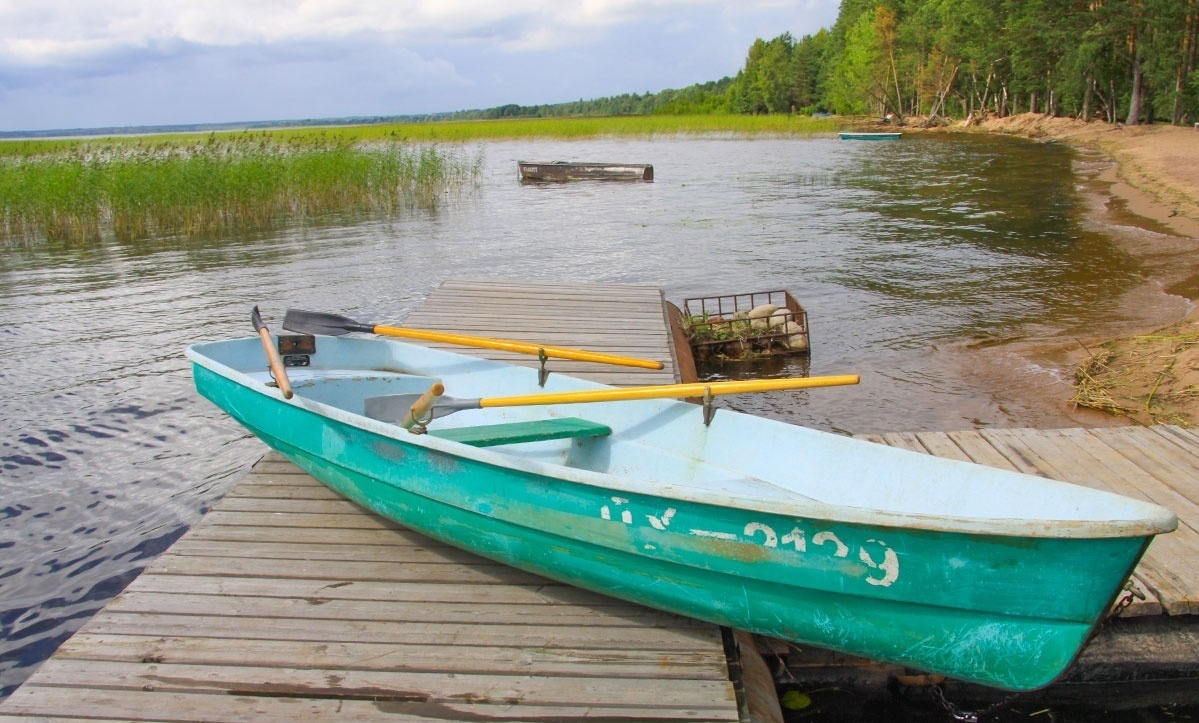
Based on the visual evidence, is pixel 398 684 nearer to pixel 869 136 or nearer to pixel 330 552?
pixel 330 552

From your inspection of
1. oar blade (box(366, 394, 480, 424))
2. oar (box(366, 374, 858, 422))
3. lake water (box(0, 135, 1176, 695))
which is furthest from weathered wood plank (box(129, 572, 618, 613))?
lake water (box(0, 135, 1176, 695))

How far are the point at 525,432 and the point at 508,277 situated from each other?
11.1m

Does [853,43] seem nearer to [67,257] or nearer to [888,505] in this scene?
[67,257]

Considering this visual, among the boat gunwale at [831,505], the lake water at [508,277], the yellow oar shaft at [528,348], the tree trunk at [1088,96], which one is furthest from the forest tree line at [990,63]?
the boat gunwale at [831,505]

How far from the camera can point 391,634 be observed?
376 cm

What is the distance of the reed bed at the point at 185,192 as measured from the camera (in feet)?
58.0

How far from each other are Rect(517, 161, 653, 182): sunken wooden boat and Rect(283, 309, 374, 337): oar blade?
2705 centimetres

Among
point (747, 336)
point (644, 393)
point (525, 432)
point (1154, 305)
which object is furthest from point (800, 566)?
point (1154, 305)

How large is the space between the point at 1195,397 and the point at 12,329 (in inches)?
543

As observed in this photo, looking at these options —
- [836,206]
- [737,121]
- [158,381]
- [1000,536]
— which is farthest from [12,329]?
[737,121]

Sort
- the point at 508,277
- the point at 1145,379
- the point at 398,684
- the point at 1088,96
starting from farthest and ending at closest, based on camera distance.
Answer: the point at 1088,96, the point at 508,277, the point at 1145,379, the point at 398,684

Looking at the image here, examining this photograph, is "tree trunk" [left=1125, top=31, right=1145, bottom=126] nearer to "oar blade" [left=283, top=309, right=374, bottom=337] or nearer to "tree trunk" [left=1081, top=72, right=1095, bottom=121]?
"tree trunk" [left=1081, top=72, right=1095, bottom=121]

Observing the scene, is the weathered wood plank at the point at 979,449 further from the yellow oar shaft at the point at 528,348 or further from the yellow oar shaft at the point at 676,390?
the yellow oar shaft at the point at 528,348

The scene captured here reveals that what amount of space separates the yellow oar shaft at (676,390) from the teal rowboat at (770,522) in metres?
0.21
